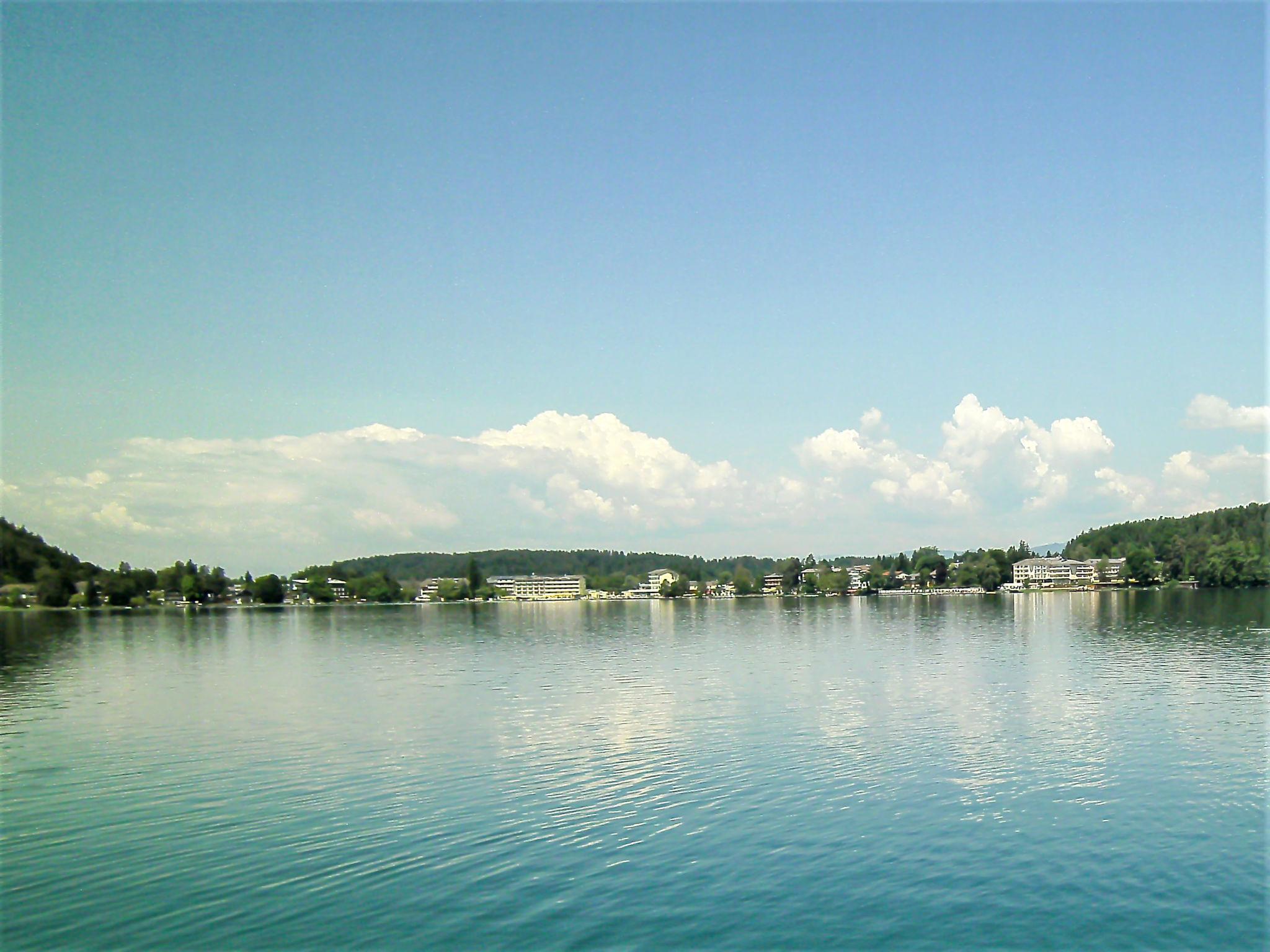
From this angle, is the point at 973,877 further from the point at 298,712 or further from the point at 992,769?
the point at 298,712

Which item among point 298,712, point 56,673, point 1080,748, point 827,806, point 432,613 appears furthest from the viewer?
point 432,613

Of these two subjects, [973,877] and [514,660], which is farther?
[514,660]

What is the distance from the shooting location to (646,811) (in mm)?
24453

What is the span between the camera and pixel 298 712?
1683 inches

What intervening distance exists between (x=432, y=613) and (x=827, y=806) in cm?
17280

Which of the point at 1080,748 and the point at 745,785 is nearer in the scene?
the point at 745,785

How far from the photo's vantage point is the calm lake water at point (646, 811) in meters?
17.4

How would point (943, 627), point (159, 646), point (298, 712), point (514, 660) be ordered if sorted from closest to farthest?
point (298, 712), point (514, 660), point (159, 646), point (943, 627)

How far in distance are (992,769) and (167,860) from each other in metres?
22.8

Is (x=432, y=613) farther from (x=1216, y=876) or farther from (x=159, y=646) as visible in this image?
(x=1216, y=876)

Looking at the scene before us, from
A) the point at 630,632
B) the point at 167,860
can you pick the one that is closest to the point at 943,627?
the point at 630,632

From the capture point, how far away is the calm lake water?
1742 centimetres

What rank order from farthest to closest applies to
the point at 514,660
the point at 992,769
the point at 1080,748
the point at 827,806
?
1. the point at 514,660
2. the point at 1080,748
3. the point at 992,769
4. the point at 827,806

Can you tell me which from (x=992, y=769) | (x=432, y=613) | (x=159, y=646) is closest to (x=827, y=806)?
(x=992, y=769)
